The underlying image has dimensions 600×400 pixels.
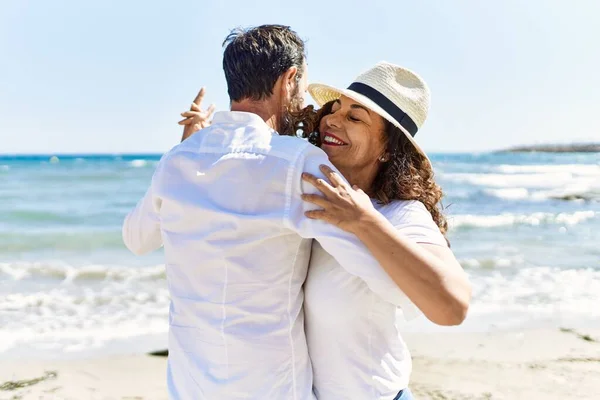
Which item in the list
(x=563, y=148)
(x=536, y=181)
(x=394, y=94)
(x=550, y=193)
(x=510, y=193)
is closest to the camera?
(x=394, y=94)

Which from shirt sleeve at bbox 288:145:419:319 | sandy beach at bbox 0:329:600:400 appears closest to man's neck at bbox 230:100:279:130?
shirt sleeve at bbox 288:145:419:319

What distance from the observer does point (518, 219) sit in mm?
16078

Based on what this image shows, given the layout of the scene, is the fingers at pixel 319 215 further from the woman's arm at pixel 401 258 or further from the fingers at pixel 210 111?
the fingers at pixel 210 111

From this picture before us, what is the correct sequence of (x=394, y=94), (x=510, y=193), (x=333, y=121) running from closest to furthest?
1. (x=394, y=94)
2. (x=333, y=121)
3. (x=510, y=193)

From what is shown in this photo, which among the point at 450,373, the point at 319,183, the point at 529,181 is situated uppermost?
the point at 319,183

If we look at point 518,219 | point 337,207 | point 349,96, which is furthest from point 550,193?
point 337,207

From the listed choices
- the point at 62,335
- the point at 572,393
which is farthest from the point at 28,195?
the point at 572,393

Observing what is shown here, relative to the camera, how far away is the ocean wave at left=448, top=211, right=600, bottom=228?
14.9 m

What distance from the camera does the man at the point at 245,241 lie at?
64.7 inches

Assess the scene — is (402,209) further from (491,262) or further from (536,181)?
(536,181)

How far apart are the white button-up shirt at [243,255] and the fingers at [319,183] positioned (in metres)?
0.02

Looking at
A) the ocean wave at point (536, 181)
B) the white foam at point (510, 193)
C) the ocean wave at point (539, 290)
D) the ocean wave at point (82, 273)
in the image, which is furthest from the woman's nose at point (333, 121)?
the ocean wave at point (536, 181)

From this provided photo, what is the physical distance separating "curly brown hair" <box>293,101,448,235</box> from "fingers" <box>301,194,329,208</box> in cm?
51

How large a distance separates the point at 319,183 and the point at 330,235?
0.14m
